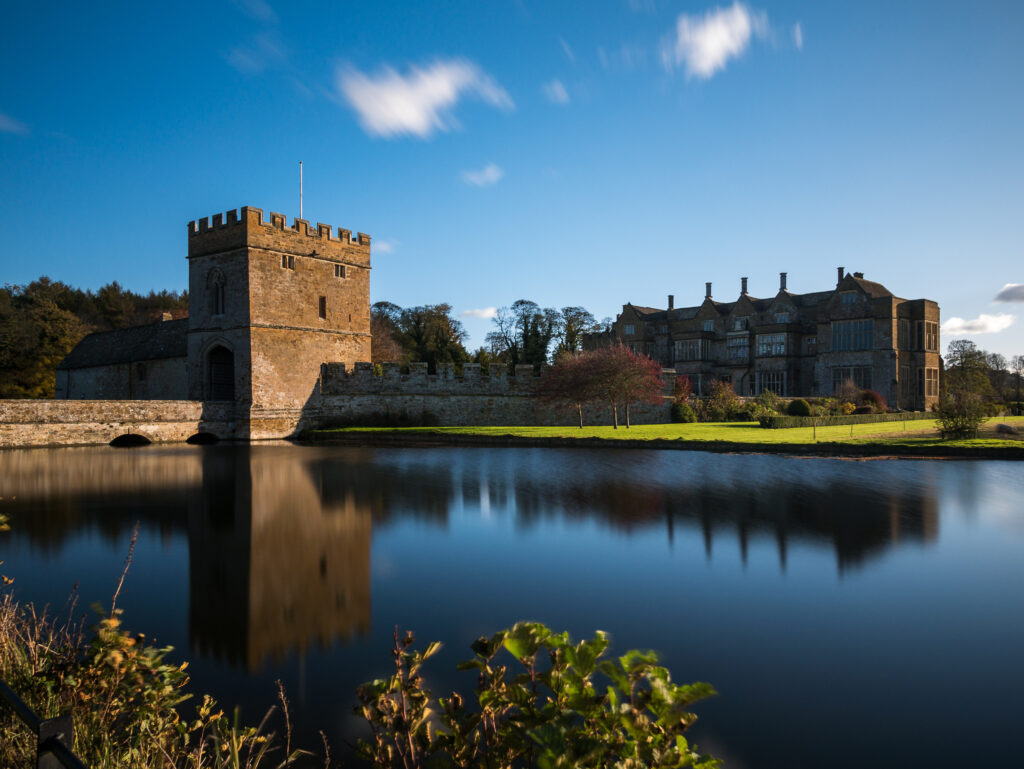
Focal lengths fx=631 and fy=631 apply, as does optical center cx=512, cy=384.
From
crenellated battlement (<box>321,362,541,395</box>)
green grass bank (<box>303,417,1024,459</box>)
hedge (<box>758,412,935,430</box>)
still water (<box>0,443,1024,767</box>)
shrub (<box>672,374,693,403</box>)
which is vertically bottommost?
still water (<box>0,443,1024,767</box>)

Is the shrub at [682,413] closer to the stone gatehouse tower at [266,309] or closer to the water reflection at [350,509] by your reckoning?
the water reflection at [350,509]

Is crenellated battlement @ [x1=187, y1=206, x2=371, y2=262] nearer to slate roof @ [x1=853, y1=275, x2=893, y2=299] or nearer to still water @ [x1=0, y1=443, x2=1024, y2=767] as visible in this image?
still water @ [x1=0, y1=443, x2=1024, y2=767]

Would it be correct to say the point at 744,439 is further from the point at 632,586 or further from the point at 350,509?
the point at 632,586

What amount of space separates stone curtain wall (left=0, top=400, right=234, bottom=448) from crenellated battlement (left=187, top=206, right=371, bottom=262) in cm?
749

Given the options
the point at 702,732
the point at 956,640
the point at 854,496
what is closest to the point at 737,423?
the point at 854,496

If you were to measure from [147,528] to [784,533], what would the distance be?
354 inches

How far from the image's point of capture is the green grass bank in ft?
59.3

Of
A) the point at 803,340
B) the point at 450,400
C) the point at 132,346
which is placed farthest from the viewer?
the point at 803,340

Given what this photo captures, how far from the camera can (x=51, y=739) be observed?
5.43ft

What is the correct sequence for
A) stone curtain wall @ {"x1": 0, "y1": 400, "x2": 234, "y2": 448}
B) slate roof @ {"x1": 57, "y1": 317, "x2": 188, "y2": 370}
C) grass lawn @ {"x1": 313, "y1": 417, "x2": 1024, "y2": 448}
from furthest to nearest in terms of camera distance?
1. slate roof @ {"x1": 57, "y1": 317, "x2": 188, "y2": 370}
2. stone curtain wall @ {"x1": 0, "y1": 400, "x2": 234, "y2": 448}
3. grass lawn @ {"x1": 313, "y1": 417, "x2": 1024, "y2": 448}

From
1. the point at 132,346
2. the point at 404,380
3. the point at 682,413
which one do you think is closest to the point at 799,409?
the point at 682,413

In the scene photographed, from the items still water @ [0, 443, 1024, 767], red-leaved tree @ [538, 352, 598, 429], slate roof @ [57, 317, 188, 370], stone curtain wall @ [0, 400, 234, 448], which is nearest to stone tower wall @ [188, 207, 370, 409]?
stone curtain wall @ [0, 400, 234, 448]

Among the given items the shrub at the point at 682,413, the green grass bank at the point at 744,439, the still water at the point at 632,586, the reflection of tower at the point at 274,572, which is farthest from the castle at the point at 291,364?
the reflection of tower at the point at 274,572

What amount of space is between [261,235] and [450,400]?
11.4m
